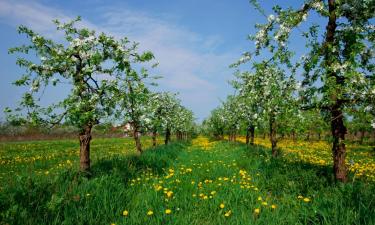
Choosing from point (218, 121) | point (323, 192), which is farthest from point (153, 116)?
point (218, 121)

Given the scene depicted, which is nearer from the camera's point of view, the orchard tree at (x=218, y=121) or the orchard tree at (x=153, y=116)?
the orchard tree at (x=153, y=116)

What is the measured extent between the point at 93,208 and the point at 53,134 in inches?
3375

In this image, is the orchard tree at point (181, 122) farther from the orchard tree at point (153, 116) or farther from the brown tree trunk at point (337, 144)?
the brown tree trunk at point (337, 144)

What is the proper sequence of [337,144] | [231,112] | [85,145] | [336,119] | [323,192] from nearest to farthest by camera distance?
[323,192] → [337,144] → [336,119] → [85,145] → [231,112]

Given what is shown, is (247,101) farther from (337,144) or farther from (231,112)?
(231,112)

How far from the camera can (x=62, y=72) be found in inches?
385

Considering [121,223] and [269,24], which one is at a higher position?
[269,24]

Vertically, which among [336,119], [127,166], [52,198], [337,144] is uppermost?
[336,119]

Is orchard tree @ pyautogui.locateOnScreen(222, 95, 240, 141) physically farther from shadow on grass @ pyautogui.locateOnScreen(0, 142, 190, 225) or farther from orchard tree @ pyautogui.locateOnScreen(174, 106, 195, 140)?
shadow on grass @ pyautogui.locateOnScreen(0, 142, 190, 225)

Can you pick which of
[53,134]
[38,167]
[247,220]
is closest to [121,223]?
[247,220]

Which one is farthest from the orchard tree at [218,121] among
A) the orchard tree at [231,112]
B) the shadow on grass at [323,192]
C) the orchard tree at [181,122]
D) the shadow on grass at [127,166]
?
the shadow on grass at [323,192]

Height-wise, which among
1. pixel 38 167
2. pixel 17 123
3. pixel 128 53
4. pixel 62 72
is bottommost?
pixel 38 167

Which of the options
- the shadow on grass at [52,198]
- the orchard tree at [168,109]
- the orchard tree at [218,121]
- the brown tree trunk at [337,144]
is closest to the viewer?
the shadow on grass at [52,198]

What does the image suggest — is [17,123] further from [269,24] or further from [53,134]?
[53,134]
